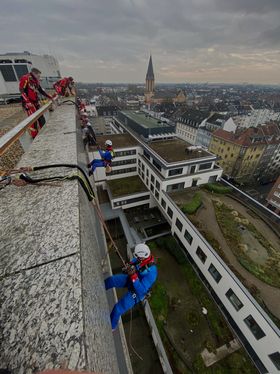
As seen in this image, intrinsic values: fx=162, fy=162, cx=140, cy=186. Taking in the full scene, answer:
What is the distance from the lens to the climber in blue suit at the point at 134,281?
12.5 ft

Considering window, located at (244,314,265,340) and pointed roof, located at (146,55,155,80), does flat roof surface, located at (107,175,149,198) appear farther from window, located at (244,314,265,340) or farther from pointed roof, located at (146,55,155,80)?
pointed roof, located at (146,55,155,80)

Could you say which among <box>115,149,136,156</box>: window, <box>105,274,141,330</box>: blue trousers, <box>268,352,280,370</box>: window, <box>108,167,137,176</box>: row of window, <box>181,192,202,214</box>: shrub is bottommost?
<box>268,352,280,370</box>: window

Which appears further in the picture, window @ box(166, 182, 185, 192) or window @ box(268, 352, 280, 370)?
window @ box(166, 182, 185, 192)

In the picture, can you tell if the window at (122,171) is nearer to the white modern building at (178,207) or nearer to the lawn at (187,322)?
the white modern building at (178,207)

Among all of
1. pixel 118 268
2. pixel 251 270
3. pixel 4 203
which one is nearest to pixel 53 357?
pixel 4 203

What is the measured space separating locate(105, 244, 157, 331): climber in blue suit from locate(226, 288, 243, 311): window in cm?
1064

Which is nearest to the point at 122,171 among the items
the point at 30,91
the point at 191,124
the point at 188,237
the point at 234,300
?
the point at 188,237

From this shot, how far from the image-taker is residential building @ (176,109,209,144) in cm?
5106

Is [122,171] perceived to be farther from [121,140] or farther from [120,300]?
[120,300]

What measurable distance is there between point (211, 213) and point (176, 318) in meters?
9.47

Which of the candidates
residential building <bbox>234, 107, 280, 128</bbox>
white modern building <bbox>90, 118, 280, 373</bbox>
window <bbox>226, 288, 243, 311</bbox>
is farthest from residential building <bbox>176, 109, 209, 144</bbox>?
window <bbox>226, 288, 243, 311</bbox>

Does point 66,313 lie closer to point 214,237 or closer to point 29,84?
point 29,84

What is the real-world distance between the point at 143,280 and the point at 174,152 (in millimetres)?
19983

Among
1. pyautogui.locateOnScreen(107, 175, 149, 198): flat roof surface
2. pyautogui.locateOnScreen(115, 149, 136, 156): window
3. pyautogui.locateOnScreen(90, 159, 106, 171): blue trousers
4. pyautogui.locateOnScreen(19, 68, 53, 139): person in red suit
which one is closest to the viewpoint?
pyautogui.locateOnScreen(19, 68, 53, 139): person in red suit
